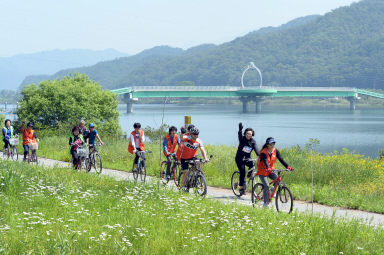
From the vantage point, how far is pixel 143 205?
8547mm

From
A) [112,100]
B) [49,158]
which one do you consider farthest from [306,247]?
[112,100]

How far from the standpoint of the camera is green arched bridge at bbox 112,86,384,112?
10612cm

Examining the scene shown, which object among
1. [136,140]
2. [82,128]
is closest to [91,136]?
[82,128]

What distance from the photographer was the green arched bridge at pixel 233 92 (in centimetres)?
10612

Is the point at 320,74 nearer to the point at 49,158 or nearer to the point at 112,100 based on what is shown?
the point at 112,100

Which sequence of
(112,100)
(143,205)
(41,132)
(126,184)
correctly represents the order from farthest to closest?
(112,100) < (41,132) < (126,184) < (143,205)

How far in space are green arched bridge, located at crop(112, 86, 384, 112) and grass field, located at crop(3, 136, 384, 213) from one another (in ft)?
252

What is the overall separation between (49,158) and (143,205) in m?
13.8

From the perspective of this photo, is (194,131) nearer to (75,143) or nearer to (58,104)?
(75,143)

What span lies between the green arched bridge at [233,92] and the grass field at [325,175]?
252 feet

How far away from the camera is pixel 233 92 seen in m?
119

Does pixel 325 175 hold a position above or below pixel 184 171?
below

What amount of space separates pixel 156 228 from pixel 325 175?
8.41 meters

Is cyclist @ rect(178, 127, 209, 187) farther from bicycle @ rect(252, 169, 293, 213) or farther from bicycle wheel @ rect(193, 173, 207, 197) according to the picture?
bicycle @ rect(252, 169, 293, 213)
